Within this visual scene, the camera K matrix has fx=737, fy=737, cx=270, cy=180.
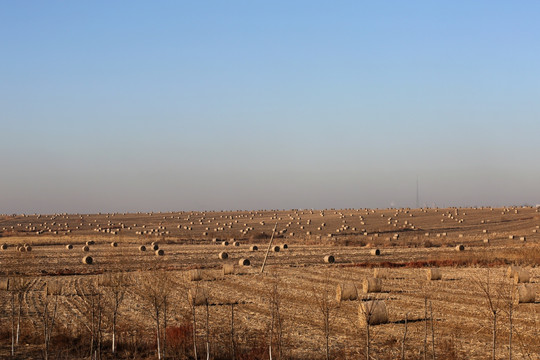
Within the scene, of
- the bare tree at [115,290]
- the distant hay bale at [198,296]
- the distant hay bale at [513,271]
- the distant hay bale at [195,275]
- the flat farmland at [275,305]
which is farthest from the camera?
the distant hay bale at [195,275]

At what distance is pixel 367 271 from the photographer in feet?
150

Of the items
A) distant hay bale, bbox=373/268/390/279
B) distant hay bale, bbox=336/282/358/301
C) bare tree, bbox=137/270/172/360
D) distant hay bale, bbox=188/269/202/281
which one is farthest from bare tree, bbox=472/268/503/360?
distant hay bale, bbox=188/269/202/281

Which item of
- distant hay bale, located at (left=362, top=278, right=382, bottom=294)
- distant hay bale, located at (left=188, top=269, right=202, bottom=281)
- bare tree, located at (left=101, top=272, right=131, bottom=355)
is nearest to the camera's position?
bare tree, located at (left=101, top=272, right=131, bottom=355)

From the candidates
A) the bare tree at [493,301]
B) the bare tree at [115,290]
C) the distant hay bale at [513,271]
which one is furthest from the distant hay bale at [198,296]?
the distant hay bale at [513,271]

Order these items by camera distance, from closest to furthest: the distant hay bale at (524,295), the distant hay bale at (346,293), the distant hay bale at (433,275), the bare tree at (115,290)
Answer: the bare tree at (115,290)
the distant hay bale at (524,295)
the distant hay bale at (346,293)
the distant hay bale at (433,275)

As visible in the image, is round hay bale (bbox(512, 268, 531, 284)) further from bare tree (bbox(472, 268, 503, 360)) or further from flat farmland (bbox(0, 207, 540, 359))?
bare tree (bbox(472, 268, 503, 360))

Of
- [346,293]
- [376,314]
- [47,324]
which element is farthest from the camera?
[346,293]

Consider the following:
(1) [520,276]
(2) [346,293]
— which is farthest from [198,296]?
(1) [520,276]

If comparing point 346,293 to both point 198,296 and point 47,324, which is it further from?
point 47,324

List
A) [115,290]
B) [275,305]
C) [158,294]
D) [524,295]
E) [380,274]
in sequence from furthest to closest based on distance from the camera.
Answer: [380,274] → [524,295] → [275,305] → [115,290] → [158,294]

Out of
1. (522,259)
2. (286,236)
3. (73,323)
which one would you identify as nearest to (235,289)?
(73,323)

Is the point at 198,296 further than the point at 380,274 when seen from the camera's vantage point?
No

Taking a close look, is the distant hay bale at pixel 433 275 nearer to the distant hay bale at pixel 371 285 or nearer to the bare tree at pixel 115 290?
the distant hay bale at pixel 371 285

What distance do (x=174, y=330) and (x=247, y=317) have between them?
17.9ft
